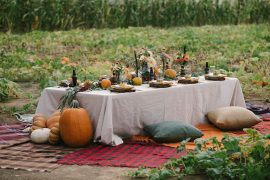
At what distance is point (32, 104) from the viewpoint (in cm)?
1048

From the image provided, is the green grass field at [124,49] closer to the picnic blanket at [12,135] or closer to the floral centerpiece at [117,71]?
the picnic blanket at [12,135]

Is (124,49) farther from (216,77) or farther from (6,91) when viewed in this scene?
(216,77)

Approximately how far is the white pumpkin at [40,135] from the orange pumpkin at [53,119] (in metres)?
0.15

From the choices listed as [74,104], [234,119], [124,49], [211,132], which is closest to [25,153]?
[74,104]

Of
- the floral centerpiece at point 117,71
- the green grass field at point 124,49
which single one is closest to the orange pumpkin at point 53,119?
the floral centerpiece at point 117,71

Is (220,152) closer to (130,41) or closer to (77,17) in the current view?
(130,41)

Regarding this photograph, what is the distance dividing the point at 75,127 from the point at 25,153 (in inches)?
25.2

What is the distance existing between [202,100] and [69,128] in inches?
90.1

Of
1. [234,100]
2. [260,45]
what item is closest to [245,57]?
[260,45]

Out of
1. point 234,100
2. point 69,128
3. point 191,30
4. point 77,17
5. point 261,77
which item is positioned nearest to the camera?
point 69,128

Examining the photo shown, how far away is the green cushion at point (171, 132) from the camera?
A: 775cm

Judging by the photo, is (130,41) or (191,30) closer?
(130,41)

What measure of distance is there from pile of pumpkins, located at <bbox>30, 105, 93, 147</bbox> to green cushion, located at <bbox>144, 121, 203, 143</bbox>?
2.56ft

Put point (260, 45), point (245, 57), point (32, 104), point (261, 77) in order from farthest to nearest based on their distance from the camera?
point (260, 45), point (245, 57), point (261, 77), point (32, 104)
